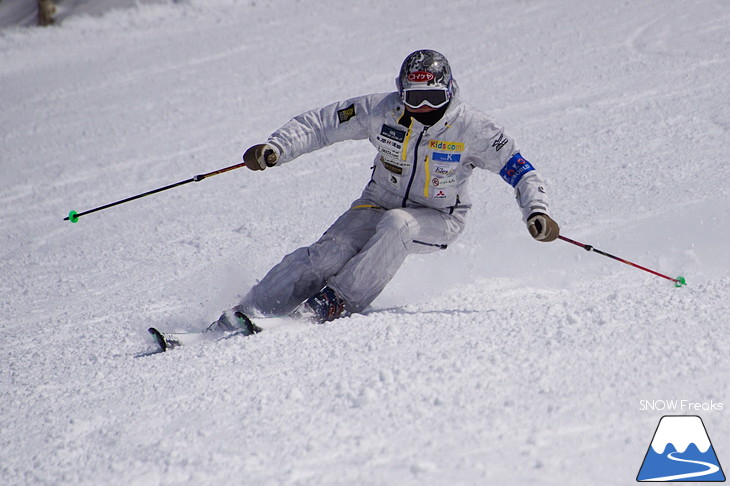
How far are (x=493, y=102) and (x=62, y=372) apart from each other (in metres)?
6.51

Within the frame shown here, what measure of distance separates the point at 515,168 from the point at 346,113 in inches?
43.0

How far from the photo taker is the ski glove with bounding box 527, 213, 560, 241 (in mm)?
4174

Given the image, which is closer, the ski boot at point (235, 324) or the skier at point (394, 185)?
the ski boot at point (235, 324)

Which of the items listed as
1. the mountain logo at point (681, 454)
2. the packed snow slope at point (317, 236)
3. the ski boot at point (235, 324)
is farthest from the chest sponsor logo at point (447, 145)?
the mountain logo at point (681, 454)

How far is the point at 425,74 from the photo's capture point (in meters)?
4.33

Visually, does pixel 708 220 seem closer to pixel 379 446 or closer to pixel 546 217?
pixel 546 217

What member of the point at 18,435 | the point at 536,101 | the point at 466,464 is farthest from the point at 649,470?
the point at 536,101

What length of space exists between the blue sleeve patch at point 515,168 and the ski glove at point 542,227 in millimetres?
312

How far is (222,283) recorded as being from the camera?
5941 mm

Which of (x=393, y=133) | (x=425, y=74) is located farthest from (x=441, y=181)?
(x=425, y=74)

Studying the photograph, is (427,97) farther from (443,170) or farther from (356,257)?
(356,257)

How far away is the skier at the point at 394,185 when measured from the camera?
173 inches

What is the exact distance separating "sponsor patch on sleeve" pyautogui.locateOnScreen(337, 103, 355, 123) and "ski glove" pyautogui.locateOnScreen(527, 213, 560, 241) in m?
1.30

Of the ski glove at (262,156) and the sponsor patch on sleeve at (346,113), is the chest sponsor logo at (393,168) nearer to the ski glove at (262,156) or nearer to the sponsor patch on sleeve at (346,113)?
the sponsor patch on sleeve at (346,113)
